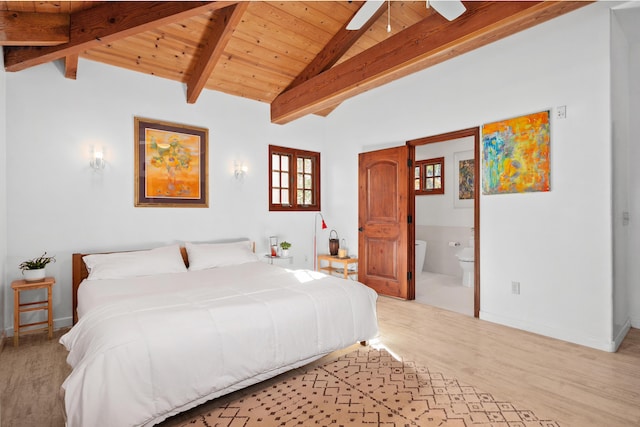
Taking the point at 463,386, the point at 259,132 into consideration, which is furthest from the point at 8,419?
the point at 259,132

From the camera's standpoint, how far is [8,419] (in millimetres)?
1971

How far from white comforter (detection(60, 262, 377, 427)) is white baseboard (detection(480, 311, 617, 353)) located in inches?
60.6

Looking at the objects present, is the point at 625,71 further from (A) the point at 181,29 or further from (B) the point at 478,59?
(A) the point at 181,29

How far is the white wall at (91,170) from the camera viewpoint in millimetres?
3371

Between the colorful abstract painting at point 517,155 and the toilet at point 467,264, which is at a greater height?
the colorful abstract painting at point 517,155

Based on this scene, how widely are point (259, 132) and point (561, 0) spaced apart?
150 inches

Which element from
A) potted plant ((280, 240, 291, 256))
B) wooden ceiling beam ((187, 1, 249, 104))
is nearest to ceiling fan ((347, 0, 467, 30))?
wooden ceiling beam ((187, 1, 249, 104))

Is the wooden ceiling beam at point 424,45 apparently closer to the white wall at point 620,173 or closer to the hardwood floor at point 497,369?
the white wall at point 620,173

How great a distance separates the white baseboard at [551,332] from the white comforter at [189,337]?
1.54 m

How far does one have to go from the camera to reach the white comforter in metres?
1.70

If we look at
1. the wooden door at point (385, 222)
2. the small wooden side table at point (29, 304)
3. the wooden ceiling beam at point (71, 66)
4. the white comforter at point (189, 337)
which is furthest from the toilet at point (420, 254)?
the wooden ceiling beam at point (71, 66)

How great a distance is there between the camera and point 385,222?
485 cm

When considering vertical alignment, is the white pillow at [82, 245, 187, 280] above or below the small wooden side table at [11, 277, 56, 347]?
above

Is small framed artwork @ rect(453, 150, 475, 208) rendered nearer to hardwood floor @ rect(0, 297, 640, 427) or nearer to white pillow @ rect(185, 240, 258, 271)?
hardwood floor @ rect(0, 297, 640, 427)
